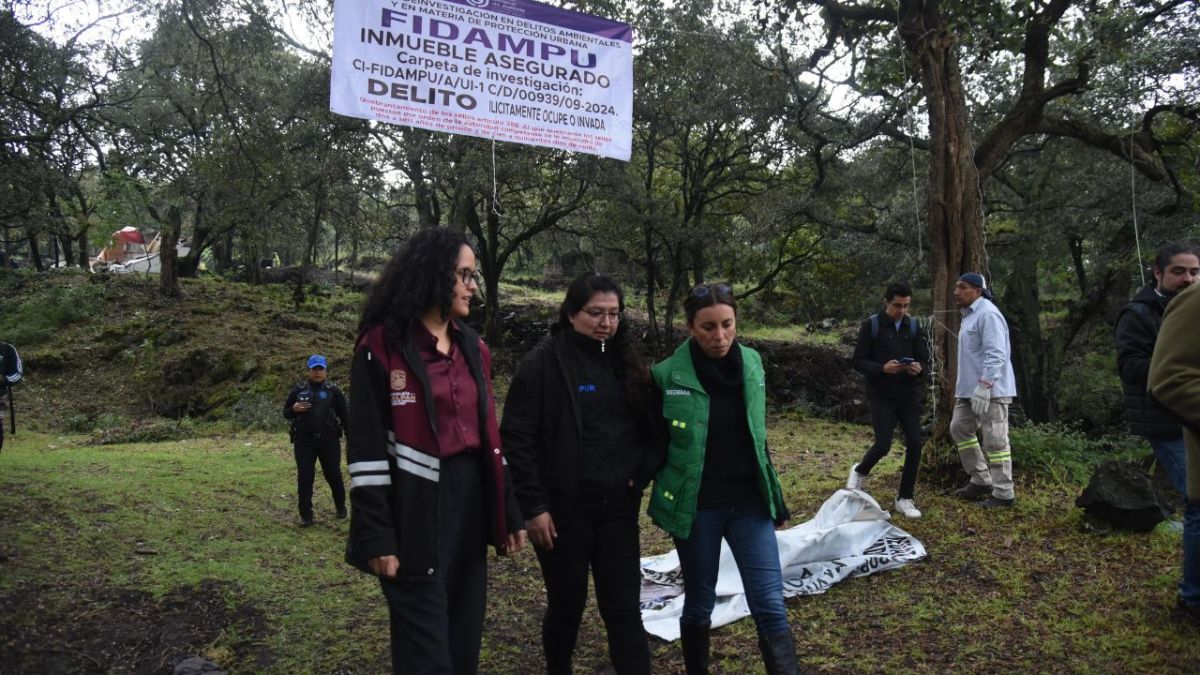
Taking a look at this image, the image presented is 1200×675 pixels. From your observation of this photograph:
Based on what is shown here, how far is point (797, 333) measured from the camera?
2014 cm

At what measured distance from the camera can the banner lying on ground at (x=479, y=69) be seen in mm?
4344

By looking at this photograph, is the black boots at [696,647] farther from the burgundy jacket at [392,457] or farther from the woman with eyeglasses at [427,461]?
the burgundy jacket at [392,457]

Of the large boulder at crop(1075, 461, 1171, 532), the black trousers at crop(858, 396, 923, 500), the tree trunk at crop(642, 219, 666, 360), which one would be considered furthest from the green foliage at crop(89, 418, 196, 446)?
the large boulder at crop(1075, 461, 1171, 532)

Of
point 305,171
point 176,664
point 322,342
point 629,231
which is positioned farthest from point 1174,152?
point 322,342

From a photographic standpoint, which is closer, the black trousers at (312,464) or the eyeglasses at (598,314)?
the eyeglasses at (598,314)

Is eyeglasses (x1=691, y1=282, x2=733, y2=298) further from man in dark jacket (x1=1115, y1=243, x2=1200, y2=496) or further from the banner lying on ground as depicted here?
man in dark jacket (x1=1115, y1=243, x2=1200, y2=496)

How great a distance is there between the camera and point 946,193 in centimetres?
633

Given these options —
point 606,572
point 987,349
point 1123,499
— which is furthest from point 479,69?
point 1123,499

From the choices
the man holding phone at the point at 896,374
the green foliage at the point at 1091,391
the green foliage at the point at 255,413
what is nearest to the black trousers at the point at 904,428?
the man holding phone at the point at 896,374

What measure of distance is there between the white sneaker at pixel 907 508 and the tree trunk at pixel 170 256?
17654 millimetres

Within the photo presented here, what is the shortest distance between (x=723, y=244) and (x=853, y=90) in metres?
4.35

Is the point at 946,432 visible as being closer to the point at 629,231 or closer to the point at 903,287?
the point at 903,287

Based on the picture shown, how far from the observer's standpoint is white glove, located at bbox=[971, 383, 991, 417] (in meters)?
5.50

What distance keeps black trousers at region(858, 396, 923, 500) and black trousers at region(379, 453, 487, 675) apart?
3.89m
